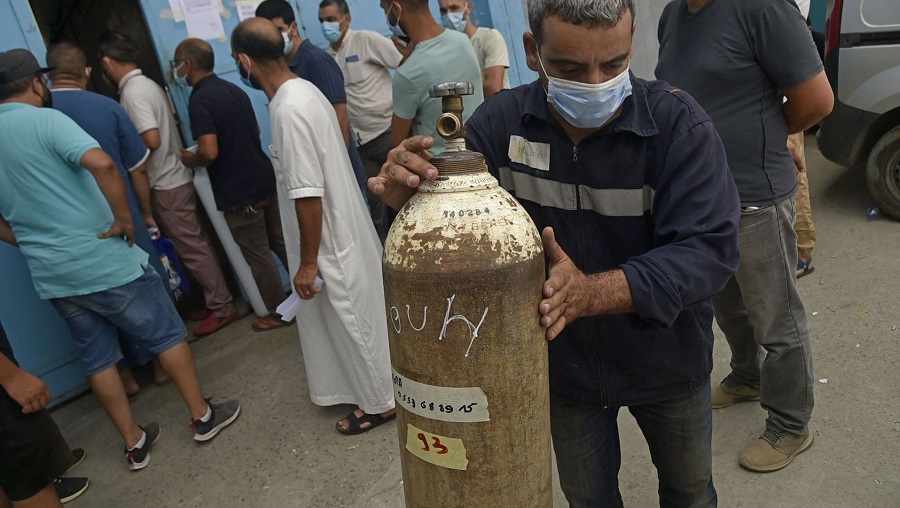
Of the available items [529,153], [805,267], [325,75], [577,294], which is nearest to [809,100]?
[529,153]

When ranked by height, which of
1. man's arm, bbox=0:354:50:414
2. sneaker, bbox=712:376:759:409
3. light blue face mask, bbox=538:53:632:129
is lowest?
sneaker, bbox=712:376:759:409

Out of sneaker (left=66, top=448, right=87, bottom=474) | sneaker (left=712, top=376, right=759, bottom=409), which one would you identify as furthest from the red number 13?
sneaker (left=66, top=448, right=87, bottom=474)

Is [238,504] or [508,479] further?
[238,504]

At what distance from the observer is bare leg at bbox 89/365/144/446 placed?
3367 mm

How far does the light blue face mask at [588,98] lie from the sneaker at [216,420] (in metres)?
2.98

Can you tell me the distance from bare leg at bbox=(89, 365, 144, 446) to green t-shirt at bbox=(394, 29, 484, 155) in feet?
7.08

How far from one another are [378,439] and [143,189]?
2.47 m

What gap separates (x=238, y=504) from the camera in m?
3.05

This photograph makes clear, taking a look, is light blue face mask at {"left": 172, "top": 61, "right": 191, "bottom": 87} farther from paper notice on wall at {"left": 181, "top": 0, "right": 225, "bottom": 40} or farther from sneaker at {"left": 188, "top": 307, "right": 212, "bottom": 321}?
sneaker at {"left": 188, "top": 307, "right": 212, "bottom": 321}

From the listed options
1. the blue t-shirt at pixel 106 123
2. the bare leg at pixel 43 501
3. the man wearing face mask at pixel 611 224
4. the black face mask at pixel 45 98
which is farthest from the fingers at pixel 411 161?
the blue t-shirt at pixel 106 123

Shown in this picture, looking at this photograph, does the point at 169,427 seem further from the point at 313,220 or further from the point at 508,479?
the point at 508,479

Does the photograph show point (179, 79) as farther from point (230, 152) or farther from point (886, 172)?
point (886, 172)

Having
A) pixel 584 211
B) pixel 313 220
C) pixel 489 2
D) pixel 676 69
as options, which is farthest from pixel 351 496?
pixel 489 2

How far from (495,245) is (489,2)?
657cm
